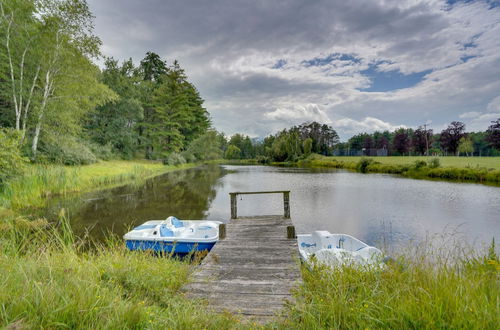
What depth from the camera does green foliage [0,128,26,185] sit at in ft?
27.0

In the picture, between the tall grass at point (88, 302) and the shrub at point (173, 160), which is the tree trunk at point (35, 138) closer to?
the tall grass at point (88, 302)

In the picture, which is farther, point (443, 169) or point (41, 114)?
point (443, 169)

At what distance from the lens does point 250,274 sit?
3699 millimetres

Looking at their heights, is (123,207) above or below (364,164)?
below

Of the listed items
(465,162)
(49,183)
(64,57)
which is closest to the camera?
(49,183)

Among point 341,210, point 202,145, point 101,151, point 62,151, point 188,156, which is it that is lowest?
point 341,210

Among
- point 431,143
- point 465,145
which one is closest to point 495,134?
Answer: point 465,145

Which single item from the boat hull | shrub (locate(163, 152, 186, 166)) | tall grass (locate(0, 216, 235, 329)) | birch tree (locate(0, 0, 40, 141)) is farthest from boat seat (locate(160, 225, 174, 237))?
shrub (locate(163, 152, 186, 166))

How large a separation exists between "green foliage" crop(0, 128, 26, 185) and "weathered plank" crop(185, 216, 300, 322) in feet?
29.5

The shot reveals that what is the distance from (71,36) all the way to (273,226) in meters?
17.6

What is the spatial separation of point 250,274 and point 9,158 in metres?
10.5

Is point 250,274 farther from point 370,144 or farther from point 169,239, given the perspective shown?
point 370,144

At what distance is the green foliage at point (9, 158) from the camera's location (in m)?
8.22

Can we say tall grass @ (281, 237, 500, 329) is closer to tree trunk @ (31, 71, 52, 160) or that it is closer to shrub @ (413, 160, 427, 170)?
tree trunk @ (31, 71, 52, 160)
